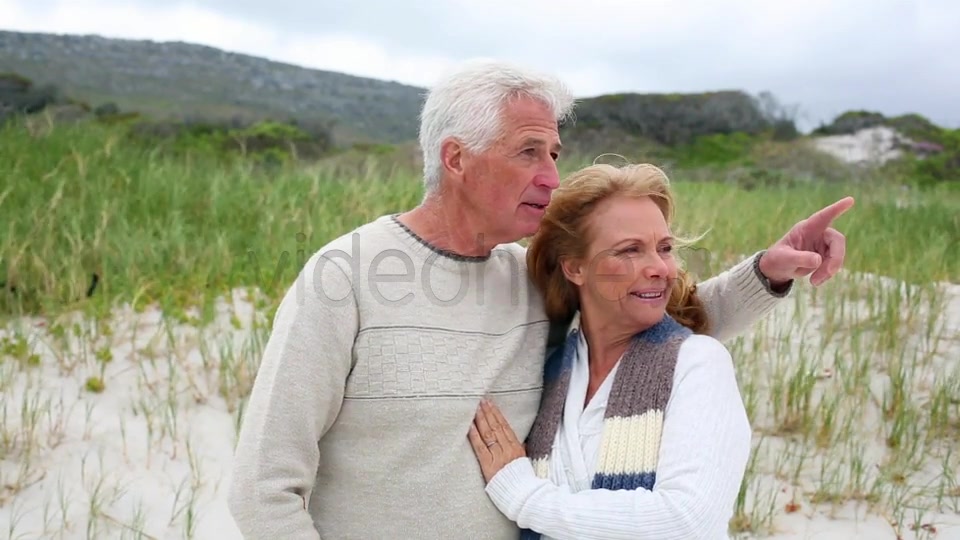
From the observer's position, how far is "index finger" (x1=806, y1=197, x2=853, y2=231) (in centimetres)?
228

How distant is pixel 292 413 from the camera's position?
80.4 inches

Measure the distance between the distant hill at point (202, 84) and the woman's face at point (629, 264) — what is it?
38.4 feet

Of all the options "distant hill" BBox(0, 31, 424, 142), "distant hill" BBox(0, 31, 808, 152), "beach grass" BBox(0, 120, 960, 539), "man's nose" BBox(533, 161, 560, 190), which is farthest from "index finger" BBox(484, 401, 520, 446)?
"distant hill" BBox(0, 31, 808, 152)

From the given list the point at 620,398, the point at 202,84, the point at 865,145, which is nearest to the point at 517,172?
the point at 620,398

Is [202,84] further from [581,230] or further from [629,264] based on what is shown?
[629,264]

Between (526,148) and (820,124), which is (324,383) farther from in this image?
(820,124)

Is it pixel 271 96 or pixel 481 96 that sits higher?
pixel 271 96

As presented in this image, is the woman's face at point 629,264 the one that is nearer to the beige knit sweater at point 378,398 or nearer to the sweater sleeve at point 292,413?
the beige knit sweater at point 378,398

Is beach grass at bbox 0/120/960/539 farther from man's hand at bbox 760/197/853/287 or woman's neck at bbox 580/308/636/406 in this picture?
woman's neck at bbox 580/308/636/406

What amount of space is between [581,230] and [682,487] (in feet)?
2.44

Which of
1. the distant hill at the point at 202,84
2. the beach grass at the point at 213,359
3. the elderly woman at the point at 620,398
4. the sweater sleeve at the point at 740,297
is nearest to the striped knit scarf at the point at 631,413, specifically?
the elderly woman at the point at 620,398

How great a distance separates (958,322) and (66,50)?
51.7 ft

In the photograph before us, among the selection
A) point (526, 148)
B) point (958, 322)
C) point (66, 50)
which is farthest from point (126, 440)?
point (66, 50)

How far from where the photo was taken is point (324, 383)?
6.83 feet
